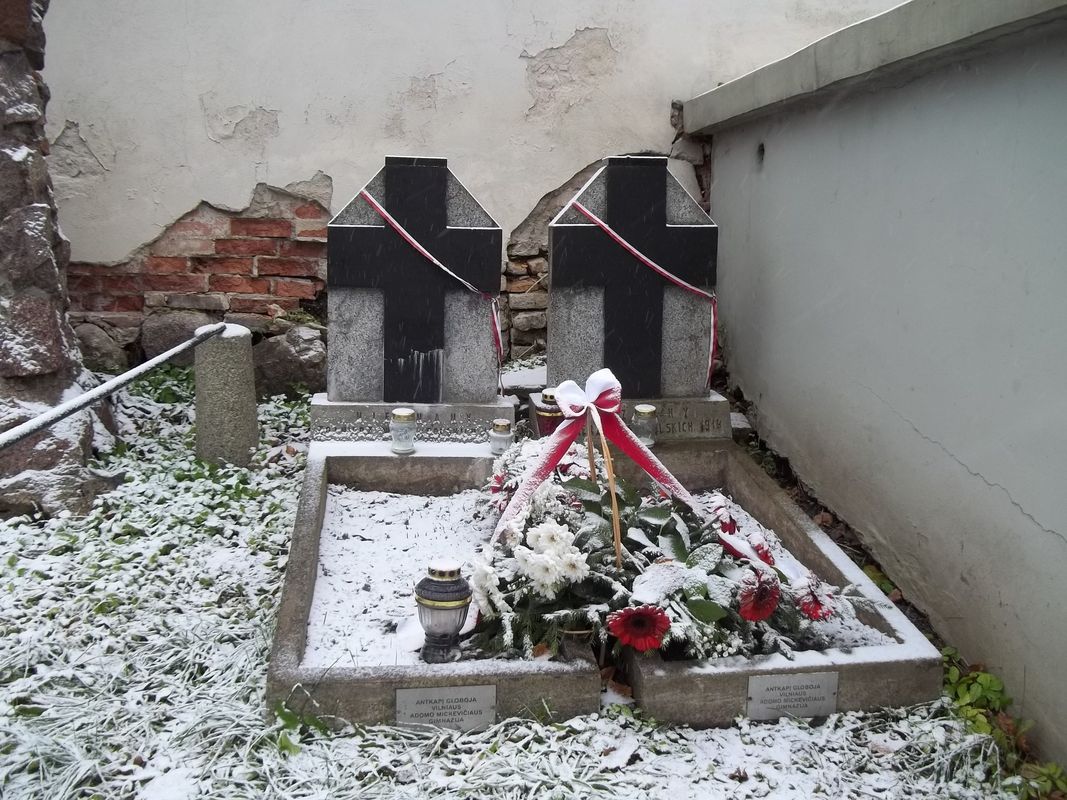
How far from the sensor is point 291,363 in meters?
5.41

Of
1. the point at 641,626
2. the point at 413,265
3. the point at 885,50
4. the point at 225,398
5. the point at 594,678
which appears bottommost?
the point at 594,678

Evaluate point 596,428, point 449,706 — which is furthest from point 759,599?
point 449,706

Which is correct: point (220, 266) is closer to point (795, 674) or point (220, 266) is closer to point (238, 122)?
point (238, 122)

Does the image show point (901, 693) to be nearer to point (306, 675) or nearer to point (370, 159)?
point (306, 675)

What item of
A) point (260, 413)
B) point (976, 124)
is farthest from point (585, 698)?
point (260, 413)

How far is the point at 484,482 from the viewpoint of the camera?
13.6 ft

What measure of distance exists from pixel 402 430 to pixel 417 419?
8.3 inches

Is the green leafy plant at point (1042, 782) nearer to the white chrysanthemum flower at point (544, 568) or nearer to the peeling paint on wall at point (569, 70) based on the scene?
the white chrysanthemum flower at point (544, 568)

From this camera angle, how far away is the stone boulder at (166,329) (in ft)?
17.8

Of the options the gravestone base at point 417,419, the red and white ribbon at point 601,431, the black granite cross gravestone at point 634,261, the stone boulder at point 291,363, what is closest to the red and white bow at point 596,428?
the red and white ribbon at point 601,431

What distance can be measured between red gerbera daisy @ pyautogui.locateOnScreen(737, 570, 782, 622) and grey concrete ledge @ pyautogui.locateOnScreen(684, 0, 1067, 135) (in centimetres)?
155

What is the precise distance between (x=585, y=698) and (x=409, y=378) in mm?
2103

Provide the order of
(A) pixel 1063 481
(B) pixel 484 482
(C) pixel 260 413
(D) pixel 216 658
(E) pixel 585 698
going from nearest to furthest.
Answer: (A) pixel 1063 481 → (E) pixel 585 698 → (D) pixel 216 658 → (B) pixel 484 482 → (C) pixel 260 413

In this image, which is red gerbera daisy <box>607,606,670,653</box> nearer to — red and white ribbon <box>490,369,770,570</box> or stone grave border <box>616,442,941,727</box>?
stone grave border <box>616,442,941,727</box>
